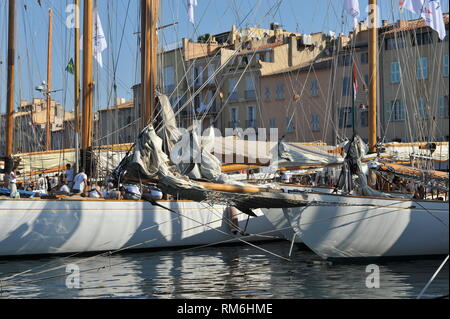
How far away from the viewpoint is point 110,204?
70.4 ft

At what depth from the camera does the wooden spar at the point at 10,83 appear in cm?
2595

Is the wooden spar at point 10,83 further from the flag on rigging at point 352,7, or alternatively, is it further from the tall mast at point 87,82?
the flag on rigging at point 352,7

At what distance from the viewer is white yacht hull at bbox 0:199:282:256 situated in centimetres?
2033

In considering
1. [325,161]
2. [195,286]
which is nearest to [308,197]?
[195,286]

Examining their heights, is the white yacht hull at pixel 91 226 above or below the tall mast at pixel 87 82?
below

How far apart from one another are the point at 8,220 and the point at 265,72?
49091 millimetres

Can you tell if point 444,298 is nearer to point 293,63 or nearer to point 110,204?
point 110,204

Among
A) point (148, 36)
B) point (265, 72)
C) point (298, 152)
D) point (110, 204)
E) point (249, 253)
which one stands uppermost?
point (265, 72)

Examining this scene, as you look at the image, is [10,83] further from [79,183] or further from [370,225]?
[370,225]

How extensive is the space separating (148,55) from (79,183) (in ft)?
13.3

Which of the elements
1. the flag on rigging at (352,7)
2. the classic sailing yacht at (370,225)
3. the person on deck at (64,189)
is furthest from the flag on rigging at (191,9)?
the classic sailing yacht at (370,225)

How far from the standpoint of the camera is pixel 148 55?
21.4 meters

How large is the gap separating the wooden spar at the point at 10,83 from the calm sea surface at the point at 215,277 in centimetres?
666

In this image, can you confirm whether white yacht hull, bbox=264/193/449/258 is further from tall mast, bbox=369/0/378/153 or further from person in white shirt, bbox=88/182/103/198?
tall mast, bbox=369/0/378/153
